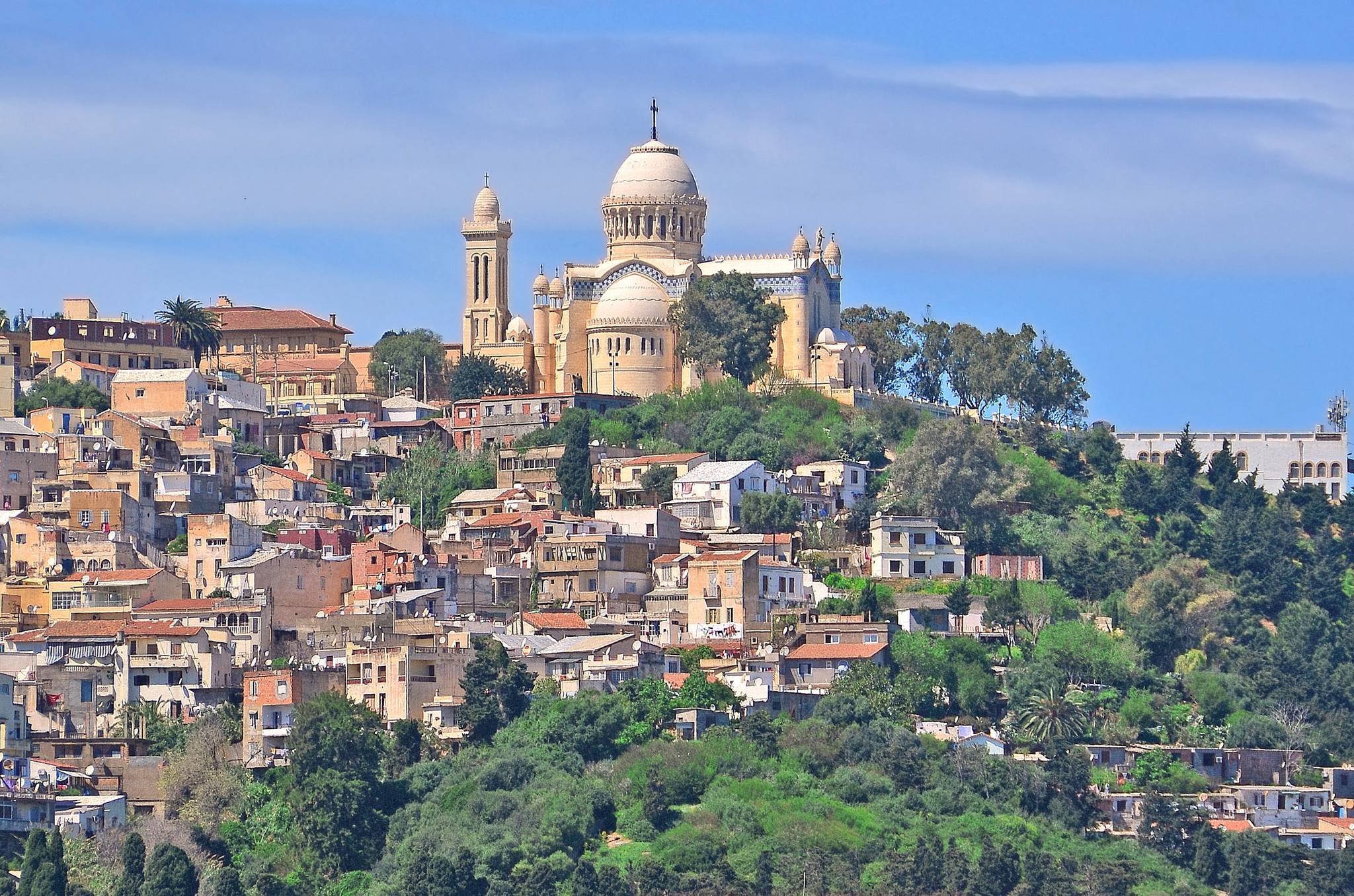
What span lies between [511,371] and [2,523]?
68.9 ft

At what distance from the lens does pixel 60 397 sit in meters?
91.2

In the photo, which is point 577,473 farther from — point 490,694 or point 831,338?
point 490,694

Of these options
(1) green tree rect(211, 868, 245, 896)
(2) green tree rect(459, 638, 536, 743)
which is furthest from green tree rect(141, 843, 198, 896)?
(2) green tree rect(459, 638, 536, 743)

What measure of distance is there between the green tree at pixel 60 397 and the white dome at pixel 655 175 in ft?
59.2

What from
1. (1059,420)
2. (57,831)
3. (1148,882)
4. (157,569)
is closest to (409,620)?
(157,569)

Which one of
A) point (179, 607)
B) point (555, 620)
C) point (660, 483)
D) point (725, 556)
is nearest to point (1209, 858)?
point (725, 556)

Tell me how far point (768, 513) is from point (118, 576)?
52.8ft

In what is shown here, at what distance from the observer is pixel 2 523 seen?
82.4 m

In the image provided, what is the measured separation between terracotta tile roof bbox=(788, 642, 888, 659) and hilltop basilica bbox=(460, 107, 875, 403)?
67.0ft

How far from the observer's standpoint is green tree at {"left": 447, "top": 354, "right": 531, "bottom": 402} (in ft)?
322

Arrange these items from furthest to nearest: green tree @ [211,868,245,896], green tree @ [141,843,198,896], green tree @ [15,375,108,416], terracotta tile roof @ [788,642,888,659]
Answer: green tree @ [15,375,108,416] < terracotta tile roof @ [788,642,888,659] < green tree @ [211,868,245,896] < green tree @ [141,843,198,896]

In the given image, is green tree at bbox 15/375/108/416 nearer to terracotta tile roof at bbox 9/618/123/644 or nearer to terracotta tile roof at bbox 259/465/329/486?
terracotta tile roof at bbox 259/465/329/486

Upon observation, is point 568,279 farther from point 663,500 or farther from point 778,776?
point 778,776

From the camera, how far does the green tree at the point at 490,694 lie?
72.4 metres
